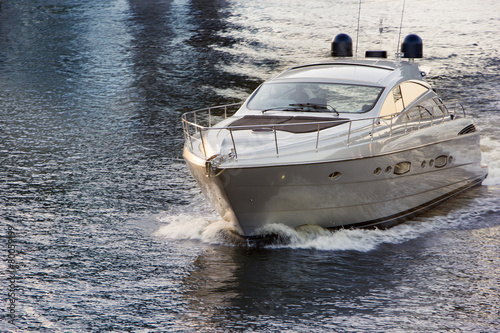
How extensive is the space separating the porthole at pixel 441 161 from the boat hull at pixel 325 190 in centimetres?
A: 17

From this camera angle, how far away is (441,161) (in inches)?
354

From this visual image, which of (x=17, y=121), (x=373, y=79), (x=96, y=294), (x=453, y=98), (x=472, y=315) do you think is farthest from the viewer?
(x=453, y=98)

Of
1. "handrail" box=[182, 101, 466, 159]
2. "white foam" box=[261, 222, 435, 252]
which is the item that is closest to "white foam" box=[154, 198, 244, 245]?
"white foam" box=[261, 222, 435, 252]

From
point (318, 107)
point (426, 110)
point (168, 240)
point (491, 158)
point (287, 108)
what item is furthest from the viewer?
point (491, 158)

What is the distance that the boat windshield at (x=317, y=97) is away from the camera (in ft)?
27.9

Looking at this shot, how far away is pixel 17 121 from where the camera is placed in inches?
565

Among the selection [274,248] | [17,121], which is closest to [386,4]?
[17,121]

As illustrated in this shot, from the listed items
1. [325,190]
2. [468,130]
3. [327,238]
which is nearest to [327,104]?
[325,190]

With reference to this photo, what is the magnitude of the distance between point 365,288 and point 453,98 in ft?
38.9

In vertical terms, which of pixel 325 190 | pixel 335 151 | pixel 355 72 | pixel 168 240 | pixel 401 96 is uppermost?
pixel 355 72

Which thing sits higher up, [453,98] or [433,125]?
[433,125]

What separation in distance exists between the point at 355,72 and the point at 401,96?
761 millimetres

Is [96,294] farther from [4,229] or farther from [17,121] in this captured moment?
[17,121]

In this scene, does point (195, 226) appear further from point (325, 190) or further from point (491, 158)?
point (491, 158)
